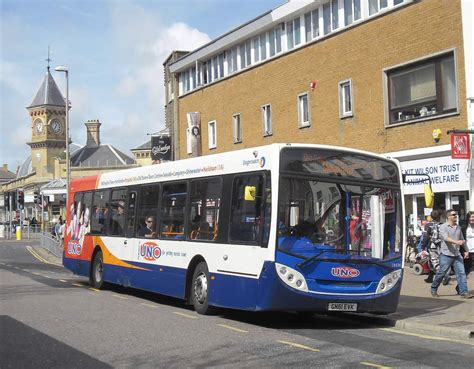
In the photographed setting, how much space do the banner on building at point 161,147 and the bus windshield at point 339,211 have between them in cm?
2787

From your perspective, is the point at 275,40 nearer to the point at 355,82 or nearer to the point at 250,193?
the point at 355,82

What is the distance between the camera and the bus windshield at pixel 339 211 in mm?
10195

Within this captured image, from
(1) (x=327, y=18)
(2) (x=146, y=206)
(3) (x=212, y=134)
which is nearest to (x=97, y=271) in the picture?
(2) (x=146, y=206)

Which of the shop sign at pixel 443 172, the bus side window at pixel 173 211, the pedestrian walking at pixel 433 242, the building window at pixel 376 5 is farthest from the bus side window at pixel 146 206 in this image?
the building window at pixel 376 5

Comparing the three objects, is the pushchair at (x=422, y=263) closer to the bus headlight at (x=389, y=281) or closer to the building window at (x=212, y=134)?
the bus headlight at (x=389, y=281)

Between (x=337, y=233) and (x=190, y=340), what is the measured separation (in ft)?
9.69

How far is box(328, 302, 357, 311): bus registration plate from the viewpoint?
34.0 feet

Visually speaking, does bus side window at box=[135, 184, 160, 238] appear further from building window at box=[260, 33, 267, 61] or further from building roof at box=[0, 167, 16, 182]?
building roof at box=[0, 167, 16, 182]

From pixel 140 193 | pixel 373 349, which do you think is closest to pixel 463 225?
pixel 140 193

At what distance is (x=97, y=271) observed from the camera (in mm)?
16922

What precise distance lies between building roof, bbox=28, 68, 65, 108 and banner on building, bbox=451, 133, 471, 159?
125 m

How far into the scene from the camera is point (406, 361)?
7.75 m

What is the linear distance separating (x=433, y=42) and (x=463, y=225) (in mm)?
5376

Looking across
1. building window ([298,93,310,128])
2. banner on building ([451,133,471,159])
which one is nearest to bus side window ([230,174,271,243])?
banner on building ([451,133,471,159])
